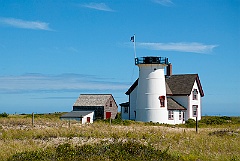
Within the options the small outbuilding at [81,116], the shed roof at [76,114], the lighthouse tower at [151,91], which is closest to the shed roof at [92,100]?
the small outbuilding at [81,116]

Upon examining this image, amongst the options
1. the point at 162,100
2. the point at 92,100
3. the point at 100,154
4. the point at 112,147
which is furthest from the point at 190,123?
the point at 100,154

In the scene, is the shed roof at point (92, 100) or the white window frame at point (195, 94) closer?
the white window frame at point (195, 94)

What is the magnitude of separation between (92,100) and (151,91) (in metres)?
9.61

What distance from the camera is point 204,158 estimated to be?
1440 cm

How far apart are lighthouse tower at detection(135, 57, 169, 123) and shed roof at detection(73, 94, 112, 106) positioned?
7.13 meters

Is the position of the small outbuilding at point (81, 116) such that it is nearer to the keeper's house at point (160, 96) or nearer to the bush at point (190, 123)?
the keeper's house at point (160, 96)

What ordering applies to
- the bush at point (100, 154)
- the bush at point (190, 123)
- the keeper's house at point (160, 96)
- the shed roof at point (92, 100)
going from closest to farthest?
the bush at point (100, 154), the bush at point (190, 123), the keeper's house at point (160, 96), the shed roof at point (92, 100)

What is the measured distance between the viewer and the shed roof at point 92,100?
158 feet

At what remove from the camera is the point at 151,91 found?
1644 inches

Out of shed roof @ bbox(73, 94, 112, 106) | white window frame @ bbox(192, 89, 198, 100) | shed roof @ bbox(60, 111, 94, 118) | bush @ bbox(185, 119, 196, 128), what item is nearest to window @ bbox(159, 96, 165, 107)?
bush @ bbox(185, 119, 196, 128)

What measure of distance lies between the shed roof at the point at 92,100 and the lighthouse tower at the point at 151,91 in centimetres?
713

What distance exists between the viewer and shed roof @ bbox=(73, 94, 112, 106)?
4822 cm

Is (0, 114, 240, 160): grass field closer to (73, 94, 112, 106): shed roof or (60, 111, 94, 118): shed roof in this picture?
(60, 111, 94, 118): shed roof

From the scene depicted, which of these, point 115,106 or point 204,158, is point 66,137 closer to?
point 204,158
